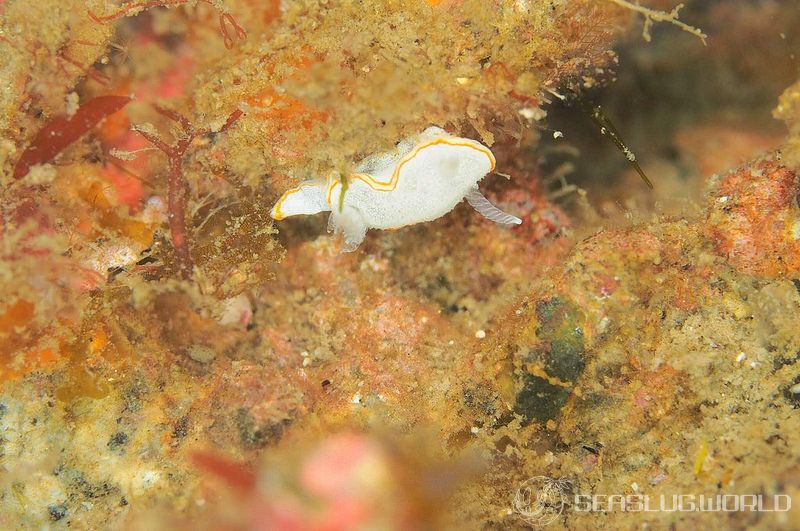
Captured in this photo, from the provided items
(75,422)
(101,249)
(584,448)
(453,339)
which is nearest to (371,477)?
(453,339)

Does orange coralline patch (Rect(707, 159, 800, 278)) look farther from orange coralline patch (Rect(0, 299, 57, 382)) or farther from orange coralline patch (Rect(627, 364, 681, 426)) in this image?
orange coralline patch (Rect(0, 299, 57, 382))

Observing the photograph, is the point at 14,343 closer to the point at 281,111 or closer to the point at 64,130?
the point at 64,130

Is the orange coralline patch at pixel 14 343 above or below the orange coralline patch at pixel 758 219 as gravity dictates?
below

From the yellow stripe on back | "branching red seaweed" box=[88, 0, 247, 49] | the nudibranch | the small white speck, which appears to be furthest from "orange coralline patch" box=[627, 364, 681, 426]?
"branching red seaweed" box=[88, 0, 247, 49]

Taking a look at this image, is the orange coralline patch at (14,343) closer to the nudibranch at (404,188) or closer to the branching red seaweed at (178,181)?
the branching red seaweed at (178,181)

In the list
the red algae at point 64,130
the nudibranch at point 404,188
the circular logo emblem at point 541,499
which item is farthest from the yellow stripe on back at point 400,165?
the circular logo emblem at point 541,499
